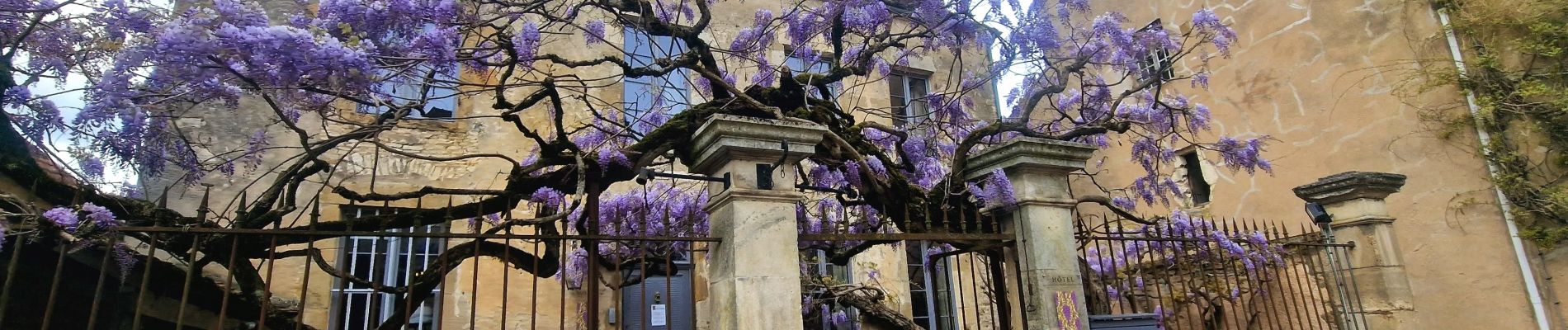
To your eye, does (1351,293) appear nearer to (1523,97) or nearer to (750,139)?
(1523,97)

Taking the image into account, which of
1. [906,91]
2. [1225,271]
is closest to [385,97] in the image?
[1225,271]

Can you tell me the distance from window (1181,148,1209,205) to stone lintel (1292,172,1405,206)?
3.87 metres

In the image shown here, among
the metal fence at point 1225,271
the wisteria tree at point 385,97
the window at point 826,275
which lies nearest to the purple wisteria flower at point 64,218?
the wisteria tree at point 385,97

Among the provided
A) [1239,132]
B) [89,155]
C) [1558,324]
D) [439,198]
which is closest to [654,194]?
[439,198]

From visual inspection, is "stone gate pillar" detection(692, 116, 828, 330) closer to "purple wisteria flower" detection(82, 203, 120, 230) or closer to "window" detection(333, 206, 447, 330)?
"purple wisteria flower" detection(82, 203, 120, 230)

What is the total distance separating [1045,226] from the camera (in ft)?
15.1

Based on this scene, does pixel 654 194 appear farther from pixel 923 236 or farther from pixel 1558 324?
pixel 1558 324

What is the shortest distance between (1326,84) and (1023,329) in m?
6.24

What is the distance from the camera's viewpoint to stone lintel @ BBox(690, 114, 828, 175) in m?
3.82

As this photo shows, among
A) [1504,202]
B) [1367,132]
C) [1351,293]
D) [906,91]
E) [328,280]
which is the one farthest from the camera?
[906,91]

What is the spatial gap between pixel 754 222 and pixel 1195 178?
8.38m

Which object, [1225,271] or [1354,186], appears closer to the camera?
[1225,271]

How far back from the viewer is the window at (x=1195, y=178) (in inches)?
402

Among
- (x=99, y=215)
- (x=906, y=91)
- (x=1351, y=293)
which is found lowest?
(x=1351, y=293)
